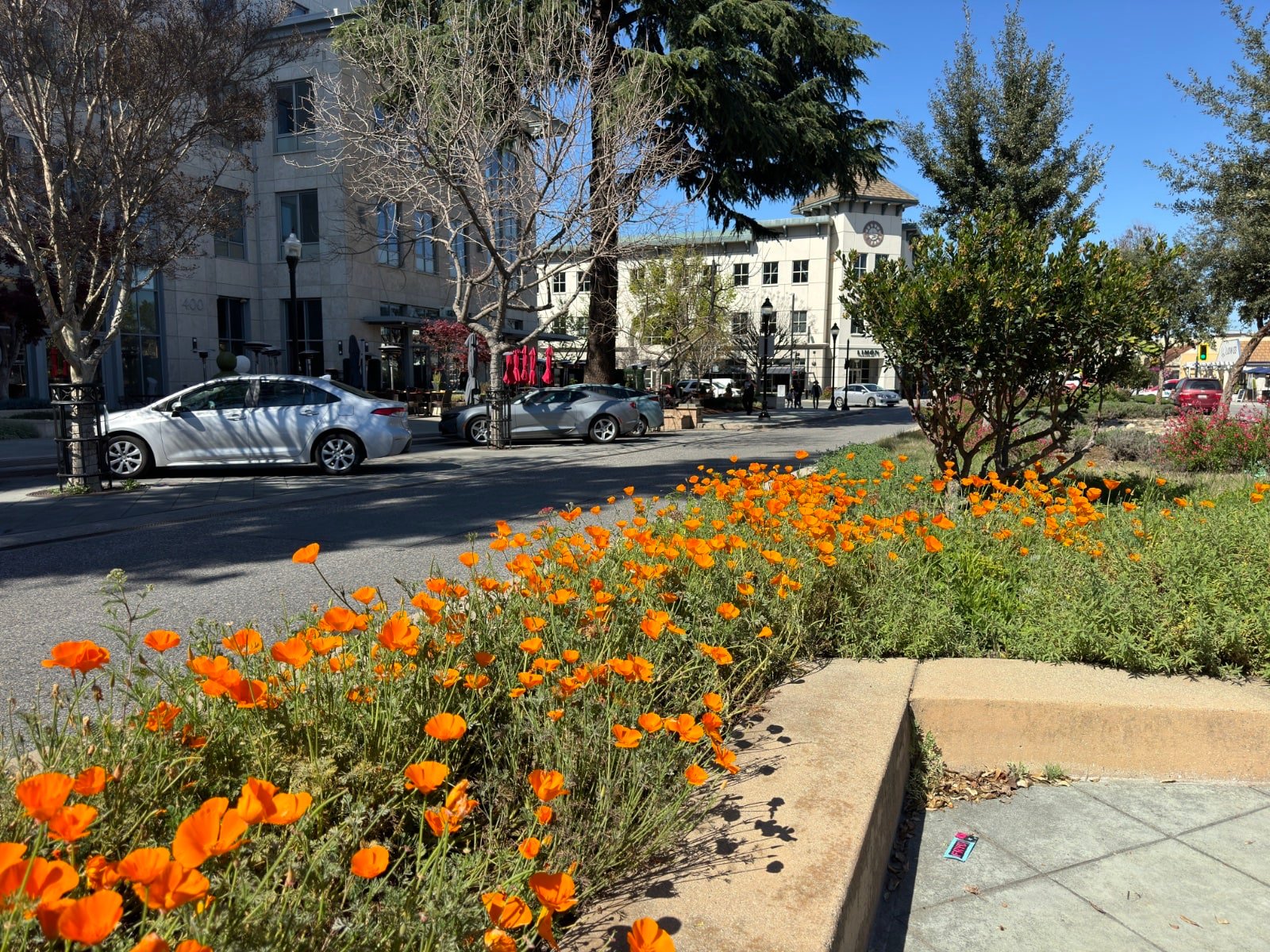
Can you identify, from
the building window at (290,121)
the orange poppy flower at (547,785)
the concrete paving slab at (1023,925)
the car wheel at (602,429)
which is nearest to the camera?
the orange poppy flower at (547,785)

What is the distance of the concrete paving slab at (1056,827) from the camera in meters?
2.96

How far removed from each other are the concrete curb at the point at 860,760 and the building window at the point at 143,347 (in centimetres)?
2939

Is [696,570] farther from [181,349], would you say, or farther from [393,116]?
[181,349]

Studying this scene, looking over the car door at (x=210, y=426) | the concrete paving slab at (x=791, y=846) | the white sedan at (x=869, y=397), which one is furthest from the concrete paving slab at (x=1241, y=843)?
the white sedan at (x=869, y=397)

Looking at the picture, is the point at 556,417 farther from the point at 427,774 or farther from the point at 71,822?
the point at 71,822

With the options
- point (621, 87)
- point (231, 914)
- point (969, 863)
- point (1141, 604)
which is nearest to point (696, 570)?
point (969, 863)

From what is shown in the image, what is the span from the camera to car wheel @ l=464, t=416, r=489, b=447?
19297mm

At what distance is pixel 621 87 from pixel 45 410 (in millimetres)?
18292

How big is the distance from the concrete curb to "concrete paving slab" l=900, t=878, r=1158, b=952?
248mm

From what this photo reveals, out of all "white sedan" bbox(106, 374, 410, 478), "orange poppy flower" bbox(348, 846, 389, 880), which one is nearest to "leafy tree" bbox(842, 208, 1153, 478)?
"orange poppy flower" bbox(348, 846, 389, 880)

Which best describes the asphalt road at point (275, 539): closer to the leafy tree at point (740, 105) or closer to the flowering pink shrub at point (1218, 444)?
the flowering pink shrub at point (1218, 444)

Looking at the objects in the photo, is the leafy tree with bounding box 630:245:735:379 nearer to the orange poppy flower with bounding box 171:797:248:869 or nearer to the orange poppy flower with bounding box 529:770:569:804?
the orange poppy flower with bounding box 529:770:569:804

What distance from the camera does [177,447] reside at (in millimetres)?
12836

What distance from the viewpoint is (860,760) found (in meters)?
2.69
